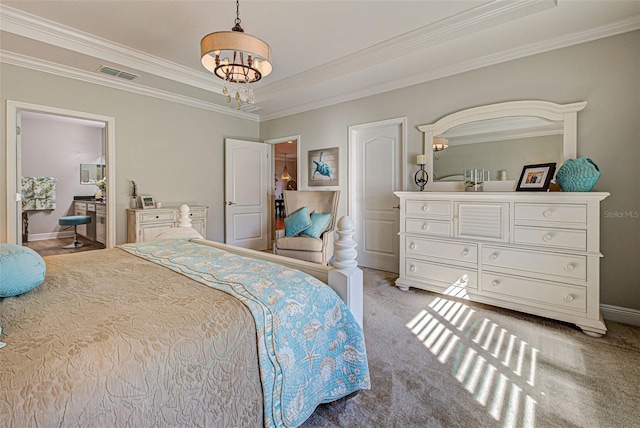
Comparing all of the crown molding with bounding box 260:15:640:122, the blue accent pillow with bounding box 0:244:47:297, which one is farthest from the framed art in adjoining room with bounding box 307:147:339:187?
the blue accent pillow with bounding box 0:244:47:297

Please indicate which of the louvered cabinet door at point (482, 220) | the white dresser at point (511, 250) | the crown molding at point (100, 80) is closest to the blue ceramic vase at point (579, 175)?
the white dresser at point (511, 250)

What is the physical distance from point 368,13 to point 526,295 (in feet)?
9.34

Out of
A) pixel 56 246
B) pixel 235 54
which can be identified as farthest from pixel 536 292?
pixel 56 246

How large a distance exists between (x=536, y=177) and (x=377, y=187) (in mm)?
1862

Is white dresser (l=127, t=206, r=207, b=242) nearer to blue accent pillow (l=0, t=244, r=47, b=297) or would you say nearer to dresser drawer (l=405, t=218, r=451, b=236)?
blue accent pillow (l=0, t=244, r=47, b=297)

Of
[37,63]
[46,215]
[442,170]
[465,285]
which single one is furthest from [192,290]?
[46,215]

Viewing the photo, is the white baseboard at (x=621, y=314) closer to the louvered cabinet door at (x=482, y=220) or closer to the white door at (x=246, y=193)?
the louvered cabinet door at (x=482, y=220)

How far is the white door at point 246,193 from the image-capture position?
498 centimetres

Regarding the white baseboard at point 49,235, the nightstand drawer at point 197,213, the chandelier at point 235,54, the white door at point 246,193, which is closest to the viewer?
the chandelier at point 235,54

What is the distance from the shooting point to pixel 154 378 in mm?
840

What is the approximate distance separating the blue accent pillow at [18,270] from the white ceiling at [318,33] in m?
2.30

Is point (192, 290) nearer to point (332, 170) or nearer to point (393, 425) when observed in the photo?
point (393, 425)

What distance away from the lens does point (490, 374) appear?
177 cm

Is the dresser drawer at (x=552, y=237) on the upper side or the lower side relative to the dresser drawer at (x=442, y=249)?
upper
